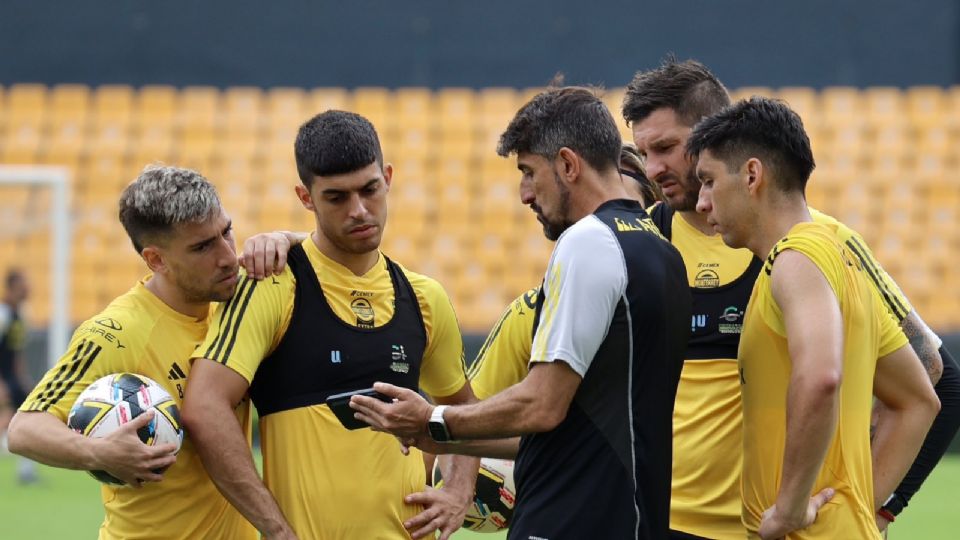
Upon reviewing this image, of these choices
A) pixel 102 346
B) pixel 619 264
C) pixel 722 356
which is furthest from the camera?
pixel 722 356

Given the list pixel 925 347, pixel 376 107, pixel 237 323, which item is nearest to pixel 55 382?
pixel 237 323

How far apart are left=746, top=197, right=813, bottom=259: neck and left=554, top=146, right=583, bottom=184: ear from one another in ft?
1.95

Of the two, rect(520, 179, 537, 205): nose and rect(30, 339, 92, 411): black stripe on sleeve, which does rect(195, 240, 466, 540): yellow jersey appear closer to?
rect(30, 339, 92, 411): black stripe on sleeve

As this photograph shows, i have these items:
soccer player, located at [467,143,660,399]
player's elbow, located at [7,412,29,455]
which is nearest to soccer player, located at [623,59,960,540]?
soccer player, located at [467,143,660,399]

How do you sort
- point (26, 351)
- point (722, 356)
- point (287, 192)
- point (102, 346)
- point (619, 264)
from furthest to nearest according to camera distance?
1. point (287, 192)
2. point (26, 351)
3. point (722, 356)
4. point (102, 346)
5. point (619, 264)

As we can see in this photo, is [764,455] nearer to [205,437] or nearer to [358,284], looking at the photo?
[358,284]

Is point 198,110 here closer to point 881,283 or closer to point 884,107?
point 884,107

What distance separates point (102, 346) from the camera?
4.45m

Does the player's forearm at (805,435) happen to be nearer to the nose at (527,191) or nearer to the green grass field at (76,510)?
the nose at (527,191)

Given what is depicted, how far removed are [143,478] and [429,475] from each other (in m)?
1.30

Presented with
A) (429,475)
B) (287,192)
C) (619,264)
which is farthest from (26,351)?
(619,264)

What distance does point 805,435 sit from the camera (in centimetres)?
381

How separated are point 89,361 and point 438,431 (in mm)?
1252

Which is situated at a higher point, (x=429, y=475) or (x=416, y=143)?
(x=416, y=143)
